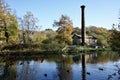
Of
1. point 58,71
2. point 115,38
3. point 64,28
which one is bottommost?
point 58,71

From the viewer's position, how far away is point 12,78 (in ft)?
71.6

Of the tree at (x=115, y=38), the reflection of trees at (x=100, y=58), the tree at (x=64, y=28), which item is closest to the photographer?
the tree at (x=115, y=38)

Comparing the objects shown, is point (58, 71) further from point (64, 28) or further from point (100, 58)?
point (64, 28)

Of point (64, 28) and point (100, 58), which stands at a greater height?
point (64, 28)

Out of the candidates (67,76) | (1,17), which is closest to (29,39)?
(1,17)

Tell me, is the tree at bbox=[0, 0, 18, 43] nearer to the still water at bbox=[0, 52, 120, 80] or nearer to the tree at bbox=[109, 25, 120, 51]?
the still water at bbox=[0, 52, 120, 80]

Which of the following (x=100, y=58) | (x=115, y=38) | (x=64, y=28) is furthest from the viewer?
(x=64, y=28)

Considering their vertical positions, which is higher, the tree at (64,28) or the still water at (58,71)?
the tree at (64,28)

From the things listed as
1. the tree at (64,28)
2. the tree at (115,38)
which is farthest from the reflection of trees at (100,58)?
the tree at (115,38)

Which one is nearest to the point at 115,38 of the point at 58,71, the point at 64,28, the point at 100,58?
the point at 58,71

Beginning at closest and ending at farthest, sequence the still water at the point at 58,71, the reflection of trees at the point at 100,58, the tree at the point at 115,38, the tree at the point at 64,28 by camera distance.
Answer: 1. the tree at the point at 115,38
2. the still water at the point at 58,71
3. the reflection of trees at the point at 100,58
4. the tree at the point at 64,28

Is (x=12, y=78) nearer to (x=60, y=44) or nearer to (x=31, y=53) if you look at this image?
(x=31, y=53)

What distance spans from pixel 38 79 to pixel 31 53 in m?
29.7

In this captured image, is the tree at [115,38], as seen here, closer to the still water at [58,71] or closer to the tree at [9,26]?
the still water at [58,71]
